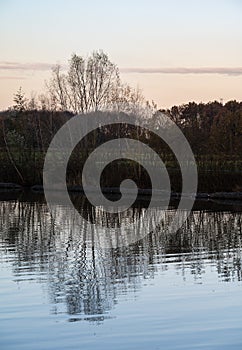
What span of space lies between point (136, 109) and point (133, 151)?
275 cm

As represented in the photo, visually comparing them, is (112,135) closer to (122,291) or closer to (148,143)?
(148,143)

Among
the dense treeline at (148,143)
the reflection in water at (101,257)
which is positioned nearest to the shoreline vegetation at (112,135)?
the dense treeline at (148,143)

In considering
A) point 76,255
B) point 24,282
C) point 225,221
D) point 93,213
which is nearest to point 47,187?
point 93,213

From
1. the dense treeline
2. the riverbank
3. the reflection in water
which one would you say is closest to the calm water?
the reflection in water

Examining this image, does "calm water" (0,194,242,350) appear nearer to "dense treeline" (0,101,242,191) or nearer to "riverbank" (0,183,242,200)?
"riverbank" (0,183,242,200)

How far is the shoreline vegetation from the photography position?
3155cm

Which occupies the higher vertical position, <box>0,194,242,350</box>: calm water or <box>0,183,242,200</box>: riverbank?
<box>0,183,242,200</box>: riverbank

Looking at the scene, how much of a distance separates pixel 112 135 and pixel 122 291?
86.6 ft

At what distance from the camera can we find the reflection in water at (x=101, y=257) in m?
10.4

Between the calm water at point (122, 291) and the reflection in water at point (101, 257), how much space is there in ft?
0.05

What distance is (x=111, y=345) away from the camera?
7.71 m

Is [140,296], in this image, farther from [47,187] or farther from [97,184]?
[47,187]

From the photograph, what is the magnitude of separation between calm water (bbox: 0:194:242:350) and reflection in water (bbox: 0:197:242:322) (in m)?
0.02

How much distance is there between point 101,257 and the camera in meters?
13.9
